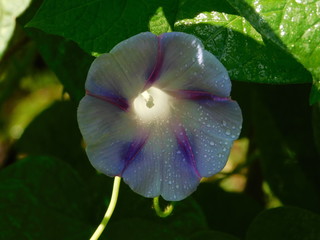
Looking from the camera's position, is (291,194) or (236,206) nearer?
(291,194)

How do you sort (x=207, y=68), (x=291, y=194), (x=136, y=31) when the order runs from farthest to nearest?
1. (x=291, y=194)
2. (x=136, y=31)
3. (x=207, y=68)

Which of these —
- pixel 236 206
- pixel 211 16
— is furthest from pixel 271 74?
pixel 236 206

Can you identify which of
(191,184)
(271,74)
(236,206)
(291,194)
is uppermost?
(271,74)

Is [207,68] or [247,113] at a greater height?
[207,68]

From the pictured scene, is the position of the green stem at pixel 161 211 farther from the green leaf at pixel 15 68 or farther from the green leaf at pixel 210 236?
the green leaf at pixel 15 68

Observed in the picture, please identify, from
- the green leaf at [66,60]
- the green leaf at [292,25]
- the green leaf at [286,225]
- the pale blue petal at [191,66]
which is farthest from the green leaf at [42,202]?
the green leaf at [292,25]

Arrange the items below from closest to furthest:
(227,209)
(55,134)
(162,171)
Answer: (162,171)
(227,209)
(55,134)

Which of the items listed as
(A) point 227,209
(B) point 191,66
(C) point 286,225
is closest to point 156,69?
(B) point 191,66

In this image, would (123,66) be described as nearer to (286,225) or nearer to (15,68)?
(286,225)

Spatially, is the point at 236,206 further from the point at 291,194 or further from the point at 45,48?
the point at 45,48
